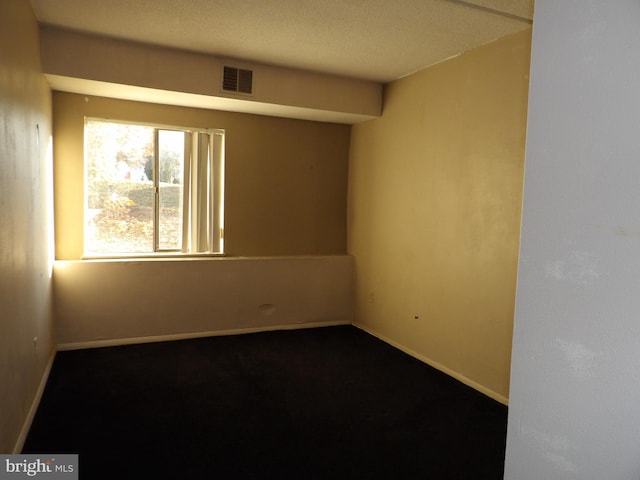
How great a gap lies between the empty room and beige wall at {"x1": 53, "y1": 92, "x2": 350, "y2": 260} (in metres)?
0.02

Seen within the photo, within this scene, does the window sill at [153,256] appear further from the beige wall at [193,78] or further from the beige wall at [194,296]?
the beige wall at [193,78]

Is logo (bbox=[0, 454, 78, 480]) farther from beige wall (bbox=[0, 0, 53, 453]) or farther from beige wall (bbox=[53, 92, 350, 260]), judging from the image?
beige wall (bbox=[53, 92, 350, 260])

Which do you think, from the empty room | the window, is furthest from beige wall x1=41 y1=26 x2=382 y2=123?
the window

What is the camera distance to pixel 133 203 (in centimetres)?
448

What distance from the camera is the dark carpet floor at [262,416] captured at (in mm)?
2406

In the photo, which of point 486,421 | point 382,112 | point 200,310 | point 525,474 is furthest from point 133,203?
point 525,474

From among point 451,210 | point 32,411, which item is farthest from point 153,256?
point 451,210

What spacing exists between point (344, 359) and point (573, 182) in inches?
134

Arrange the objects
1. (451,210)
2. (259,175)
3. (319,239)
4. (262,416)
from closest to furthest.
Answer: (262,416)
(451,210)
(259,175)
(319,239)

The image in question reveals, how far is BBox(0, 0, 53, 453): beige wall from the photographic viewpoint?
6.98 feet

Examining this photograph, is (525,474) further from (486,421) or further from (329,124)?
(329,124)

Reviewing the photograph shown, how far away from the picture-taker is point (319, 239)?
5305 millimetres

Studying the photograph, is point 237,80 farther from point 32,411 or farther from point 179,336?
point 32,411

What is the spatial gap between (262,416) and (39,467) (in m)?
1.22
